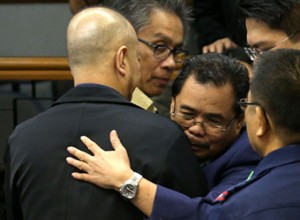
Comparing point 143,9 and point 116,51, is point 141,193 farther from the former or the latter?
point 143,9

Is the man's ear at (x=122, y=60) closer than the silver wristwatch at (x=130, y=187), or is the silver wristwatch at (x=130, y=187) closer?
the silver wristwatch at (x=130, y=187)

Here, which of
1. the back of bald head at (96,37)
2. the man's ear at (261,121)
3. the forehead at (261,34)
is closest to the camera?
the man's ear at (261,121)

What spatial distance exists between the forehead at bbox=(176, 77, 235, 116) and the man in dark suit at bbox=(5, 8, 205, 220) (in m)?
0.37

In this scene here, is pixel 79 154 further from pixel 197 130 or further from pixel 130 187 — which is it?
pixel 197 130

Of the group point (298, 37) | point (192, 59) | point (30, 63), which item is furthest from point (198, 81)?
point (30, 63)

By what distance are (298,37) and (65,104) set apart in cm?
93

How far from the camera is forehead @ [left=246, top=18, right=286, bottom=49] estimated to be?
262 centimetres

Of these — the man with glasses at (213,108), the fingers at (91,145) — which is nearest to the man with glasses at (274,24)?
the man with glasses at (213,108)

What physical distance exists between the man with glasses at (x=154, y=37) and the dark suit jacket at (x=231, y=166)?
57cm

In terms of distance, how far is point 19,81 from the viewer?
3.75m

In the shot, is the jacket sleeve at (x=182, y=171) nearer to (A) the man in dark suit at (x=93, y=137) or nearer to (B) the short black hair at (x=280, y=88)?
(A) the man in dark suit at (x=93, y=137)

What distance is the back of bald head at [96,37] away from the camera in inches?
Result: 87.1

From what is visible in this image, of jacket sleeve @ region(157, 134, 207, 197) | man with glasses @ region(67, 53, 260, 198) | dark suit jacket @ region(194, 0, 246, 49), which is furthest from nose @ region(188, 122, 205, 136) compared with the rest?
dark suit jacket @ region(194, 0, 246, 49)

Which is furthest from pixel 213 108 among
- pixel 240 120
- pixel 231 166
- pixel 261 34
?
pixel 261 34
